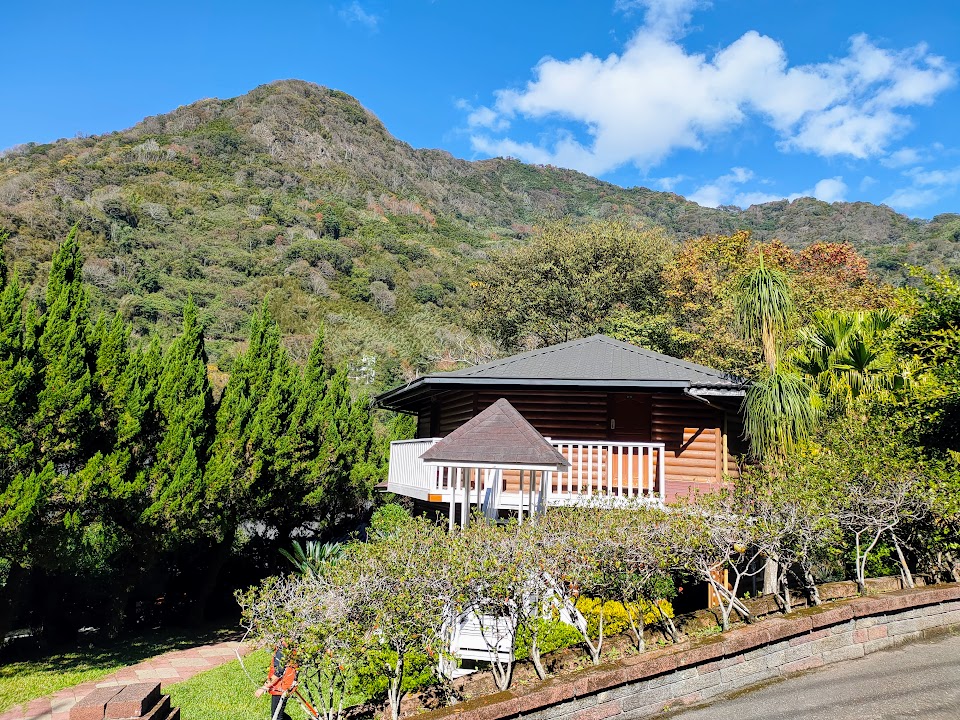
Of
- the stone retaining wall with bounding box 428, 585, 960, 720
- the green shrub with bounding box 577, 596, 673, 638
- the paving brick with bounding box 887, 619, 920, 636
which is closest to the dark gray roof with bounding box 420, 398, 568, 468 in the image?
the green shrub with bounding box 577, 596, 673, 638

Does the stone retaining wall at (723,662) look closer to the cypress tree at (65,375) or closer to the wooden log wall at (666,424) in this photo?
the wooden log wall at (666,424)

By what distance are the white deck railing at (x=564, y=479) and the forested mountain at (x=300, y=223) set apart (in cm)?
2159

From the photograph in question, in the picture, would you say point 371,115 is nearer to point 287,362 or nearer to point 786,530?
point 287,362

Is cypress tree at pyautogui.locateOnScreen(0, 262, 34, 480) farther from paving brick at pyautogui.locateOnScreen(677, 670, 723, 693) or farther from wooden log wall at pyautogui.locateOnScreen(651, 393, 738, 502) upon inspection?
wooden log wall at pyautogui.locateOnScreen(651, 393, 738, 502)

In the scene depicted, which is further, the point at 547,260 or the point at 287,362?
the point at 547,260

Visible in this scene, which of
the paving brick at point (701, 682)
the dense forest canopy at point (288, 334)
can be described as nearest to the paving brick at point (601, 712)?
the paving brick at point (701, 682)

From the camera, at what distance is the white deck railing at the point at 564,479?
36.0ft

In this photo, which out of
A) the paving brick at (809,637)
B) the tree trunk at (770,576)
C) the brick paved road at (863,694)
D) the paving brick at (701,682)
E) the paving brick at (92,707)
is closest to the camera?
the paving brick at (92,707)

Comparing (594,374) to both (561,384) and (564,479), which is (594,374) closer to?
(561,384)

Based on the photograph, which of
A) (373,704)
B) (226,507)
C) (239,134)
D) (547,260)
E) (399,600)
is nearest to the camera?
(399,600)

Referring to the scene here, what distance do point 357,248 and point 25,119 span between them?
33.7 m

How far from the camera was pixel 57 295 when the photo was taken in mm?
10844

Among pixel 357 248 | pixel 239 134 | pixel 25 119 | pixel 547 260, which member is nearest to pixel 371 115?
pixel 239 134

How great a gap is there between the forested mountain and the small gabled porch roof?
1906cm
